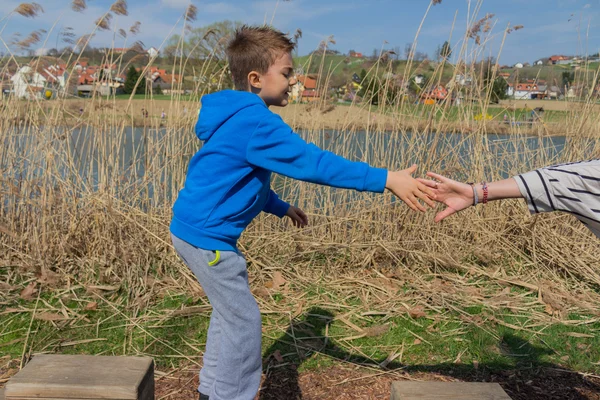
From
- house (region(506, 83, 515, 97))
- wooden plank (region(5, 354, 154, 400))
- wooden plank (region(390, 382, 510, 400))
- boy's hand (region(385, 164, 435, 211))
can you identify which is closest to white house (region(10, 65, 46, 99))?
wooden plank (region(5, 354, 154, 400))

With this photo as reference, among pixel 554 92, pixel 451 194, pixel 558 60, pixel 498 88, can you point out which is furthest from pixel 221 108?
pixel 558 60

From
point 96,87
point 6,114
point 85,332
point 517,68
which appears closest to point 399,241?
point 517,68

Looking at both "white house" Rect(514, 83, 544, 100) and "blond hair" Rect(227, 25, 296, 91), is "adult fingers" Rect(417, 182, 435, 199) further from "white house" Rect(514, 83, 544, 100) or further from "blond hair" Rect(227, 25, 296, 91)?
"white house" Rect(514, 83, 544, 100)

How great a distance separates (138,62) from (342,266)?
6.21 ft

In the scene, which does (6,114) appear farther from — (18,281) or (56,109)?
(18,281)

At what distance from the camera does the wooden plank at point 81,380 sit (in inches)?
58.0

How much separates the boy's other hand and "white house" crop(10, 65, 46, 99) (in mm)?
2733

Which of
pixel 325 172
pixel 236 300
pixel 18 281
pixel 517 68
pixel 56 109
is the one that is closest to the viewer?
pixel 325 172

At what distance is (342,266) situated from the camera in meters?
3.38

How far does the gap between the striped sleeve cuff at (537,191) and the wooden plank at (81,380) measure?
1300 millimetres

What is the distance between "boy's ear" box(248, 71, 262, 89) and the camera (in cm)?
167

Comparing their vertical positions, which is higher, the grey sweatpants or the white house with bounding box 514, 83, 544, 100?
the white house with bounding box 514, 83, 544, 100

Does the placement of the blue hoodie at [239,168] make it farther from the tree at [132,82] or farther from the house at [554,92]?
the house at [554,92]

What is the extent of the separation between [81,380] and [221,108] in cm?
91
